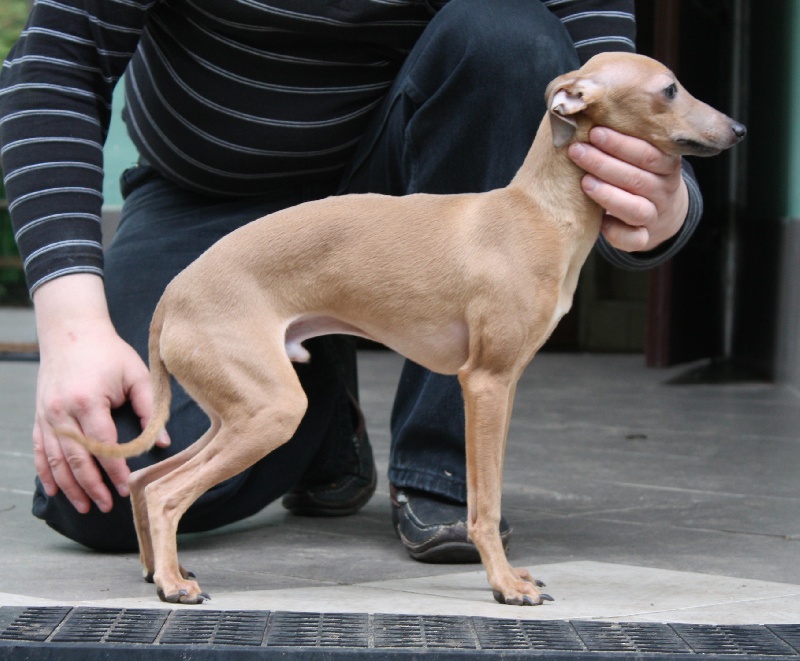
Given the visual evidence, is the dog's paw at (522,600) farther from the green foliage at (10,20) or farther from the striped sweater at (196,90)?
the green foliage at (10,20)

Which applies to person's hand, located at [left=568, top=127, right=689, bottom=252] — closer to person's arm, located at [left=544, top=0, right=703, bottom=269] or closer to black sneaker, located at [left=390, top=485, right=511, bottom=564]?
person's arm, located at [left=544, top=0, right=703, bottom=269]

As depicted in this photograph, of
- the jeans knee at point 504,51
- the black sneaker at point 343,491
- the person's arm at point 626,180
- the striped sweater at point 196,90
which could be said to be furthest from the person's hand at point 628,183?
the black sneaker at point 343,491

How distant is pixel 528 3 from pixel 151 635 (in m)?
1.49

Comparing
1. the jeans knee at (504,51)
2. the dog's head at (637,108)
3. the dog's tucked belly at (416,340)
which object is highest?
the jeans knee at (504,51)

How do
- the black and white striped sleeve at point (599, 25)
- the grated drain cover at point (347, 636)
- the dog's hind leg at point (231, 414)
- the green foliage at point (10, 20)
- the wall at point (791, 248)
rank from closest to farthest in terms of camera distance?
the grated drain cover at point (347, 636) < the dog's hind leg at point (231, 414) < the black and white striped sleeve at point (599, 25) < the wall at point (791, 248) < the green foliage at point (10, 20)

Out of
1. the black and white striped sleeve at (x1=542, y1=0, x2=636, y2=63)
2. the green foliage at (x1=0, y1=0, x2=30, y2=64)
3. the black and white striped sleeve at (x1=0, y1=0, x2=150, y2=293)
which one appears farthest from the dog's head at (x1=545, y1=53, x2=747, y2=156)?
the green foliage at (x1=0, y1=0, x2=30, y2=64)

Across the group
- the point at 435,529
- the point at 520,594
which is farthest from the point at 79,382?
the point at 520,594

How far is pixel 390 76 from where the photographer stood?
2697 mm

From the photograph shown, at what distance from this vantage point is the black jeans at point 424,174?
7.73ft

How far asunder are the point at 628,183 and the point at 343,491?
3.86 ft

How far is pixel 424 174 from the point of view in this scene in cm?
245

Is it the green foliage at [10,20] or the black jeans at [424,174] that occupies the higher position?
the green foliage at [10,20]

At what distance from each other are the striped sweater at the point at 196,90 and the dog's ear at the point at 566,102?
496mm

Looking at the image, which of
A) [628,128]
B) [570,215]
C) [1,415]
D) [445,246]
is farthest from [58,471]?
[1,415]
